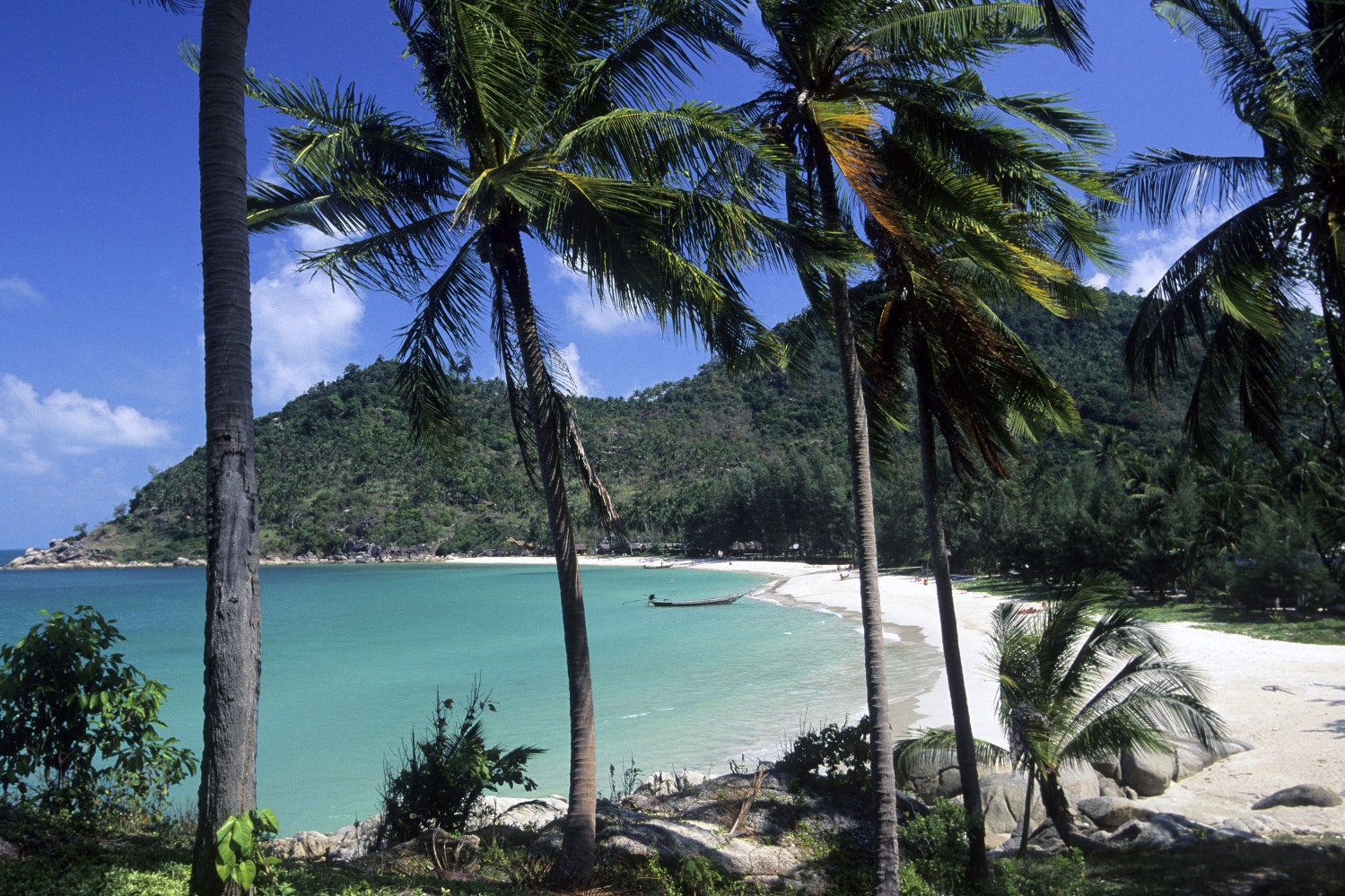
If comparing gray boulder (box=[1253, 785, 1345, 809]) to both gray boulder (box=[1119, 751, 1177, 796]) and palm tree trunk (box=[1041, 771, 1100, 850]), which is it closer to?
gray boulder (box=[1119, 751, 1177, 796])

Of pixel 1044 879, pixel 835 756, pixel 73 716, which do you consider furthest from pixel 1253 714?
pixel 73 716

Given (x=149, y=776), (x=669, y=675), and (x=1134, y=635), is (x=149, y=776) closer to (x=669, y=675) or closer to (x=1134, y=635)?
(x=1134, y=635)

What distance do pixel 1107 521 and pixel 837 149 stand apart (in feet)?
108

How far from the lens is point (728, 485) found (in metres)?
85.3

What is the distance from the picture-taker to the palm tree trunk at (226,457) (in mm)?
3562

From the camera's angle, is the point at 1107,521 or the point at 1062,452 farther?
the point at 1062,452

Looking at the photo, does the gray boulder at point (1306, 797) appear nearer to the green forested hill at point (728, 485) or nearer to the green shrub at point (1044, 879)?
A: the green shrub at point (1044, 879)

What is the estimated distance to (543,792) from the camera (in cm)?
1284

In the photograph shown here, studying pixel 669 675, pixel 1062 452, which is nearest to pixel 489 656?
pixel 669 675

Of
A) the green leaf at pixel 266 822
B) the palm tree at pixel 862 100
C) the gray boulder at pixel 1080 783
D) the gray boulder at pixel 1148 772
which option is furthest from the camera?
the gray boulder at pixel 1148 772

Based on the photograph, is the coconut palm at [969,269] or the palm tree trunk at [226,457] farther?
the coconut palm at [969,269]

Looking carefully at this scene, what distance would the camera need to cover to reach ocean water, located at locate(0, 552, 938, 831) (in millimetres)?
15148

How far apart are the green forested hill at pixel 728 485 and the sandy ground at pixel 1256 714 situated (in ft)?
16.7

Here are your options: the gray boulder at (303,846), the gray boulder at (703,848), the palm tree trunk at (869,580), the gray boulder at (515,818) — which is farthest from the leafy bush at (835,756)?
the gray boulder at (303,846)
